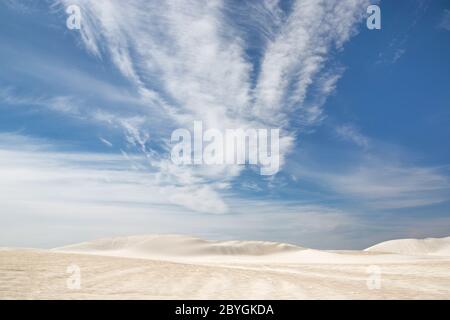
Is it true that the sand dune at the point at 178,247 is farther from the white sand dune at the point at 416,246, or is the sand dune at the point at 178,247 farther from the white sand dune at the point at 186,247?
the white sand dune at the point at 416,246

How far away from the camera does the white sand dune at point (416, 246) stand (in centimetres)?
9306

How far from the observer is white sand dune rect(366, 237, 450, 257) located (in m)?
93.1

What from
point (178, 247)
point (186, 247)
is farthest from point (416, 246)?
point (178, 247)

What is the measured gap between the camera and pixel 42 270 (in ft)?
49.8

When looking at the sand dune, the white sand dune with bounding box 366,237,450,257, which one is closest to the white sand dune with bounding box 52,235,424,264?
the sand dune

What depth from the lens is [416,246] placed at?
96.5m

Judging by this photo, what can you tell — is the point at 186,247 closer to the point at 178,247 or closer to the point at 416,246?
the point at 178,247

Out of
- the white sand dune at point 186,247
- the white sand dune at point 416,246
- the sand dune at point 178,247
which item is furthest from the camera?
the white sand dune at point 416,246

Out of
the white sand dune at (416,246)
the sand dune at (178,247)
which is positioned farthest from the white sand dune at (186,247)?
the white sand dune at (416,246)

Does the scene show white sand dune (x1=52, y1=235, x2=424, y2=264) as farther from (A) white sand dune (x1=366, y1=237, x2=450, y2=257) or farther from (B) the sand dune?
(A) white sand dune (x1=366, y1=237, x2=450, y2=257)

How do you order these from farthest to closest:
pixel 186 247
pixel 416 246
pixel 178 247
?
pixel 416 246
pixel 186 247
pixel 178 247
